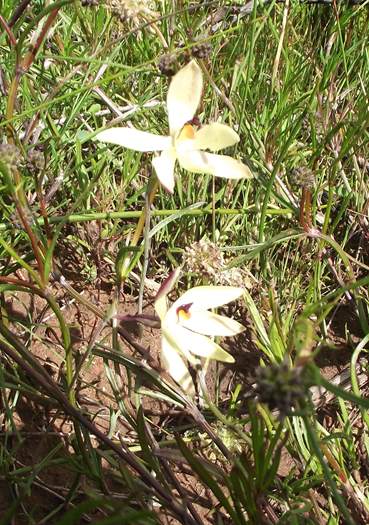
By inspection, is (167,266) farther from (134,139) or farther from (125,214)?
(134,139)

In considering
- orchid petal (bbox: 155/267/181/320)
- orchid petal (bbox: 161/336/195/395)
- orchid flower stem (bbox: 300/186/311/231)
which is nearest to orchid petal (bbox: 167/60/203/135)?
orchid petal (bbox: 155/267/181/320)

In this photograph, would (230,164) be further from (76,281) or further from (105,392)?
(76,281)

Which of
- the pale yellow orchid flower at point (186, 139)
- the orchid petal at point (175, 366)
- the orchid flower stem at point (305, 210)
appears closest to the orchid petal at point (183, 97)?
the pale yellow orchid flower at point (186, 139)

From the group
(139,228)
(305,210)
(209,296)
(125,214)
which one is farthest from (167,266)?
(209,296)

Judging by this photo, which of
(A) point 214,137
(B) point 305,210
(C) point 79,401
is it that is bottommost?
(C) point 79,401

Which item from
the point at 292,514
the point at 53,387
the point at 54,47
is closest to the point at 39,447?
the point at 53,387
